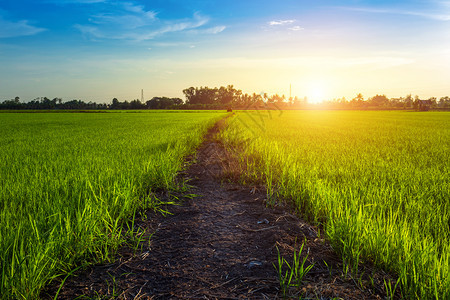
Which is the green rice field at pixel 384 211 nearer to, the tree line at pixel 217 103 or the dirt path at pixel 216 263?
the dirt path at pixel 216 263

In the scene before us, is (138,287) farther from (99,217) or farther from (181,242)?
(99,217)

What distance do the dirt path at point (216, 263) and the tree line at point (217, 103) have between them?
163ft

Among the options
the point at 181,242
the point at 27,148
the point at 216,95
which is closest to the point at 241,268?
the point at 181,242

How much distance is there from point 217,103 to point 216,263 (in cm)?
10180

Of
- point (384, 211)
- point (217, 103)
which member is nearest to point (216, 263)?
point (384, 211)

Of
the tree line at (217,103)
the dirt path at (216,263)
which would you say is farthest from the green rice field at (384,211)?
the tree line at (217,103)

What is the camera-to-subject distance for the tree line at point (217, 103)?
72938mm

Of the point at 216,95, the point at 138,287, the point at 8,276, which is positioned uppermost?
the point at 216,95

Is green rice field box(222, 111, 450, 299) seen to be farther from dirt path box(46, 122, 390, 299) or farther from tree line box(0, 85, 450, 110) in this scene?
tree line box(0, 85, 450, 110)

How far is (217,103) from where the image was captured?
101875 millimetres

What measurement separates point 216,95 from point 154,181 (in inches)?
4342

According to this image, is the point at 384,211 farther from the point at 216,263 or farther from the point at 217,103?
the point at 217,103

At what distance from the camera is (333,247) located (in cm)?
192

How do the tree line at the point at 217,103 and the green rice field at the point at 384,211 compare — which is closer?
the green rice field at the point at 384,211
